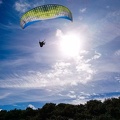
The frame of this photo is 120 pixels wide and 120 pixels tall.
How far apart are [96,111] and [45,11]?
21649 mm

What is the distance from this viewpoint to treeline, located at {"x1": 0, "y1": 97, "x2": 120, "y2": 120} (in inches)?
1657

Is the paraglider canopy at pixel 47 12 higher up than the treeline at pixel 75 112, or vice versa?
the paraglider canopy at pixel 47 12

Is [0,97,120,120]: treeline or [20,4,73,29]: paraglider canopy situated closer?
[20,4,73,29]: paraglider canopy

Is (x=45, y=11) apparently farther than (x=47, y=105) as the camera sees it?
No

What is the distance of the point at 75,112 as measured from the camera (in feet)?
154

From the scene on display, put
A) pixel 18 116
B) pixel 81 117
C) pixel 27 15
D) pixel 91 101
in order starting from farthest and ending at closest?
pixel 18 116 → pixel 91 101 → pixel 81 117 → pixel 27 15

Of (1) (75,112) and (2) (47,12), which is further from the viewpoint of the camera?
(1) (75,112)

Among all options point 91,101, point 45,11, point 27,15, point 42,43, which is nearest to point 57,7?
point 45,11

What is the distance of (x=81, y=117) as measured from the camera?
4294 centimetres

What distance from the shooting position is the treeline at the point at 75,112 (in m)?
42.1

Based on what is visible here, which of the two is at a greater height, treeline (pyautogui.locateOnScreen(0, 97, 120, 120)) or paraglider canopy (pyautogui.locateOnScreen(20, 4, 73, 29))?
paraglider canopy (pyautogui.locateOnScreen(20, 4, 73, 29))

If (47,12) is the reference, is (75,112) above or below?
below

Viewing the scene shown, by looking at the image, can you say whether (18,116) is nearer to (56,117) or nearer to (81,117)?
(56,117)

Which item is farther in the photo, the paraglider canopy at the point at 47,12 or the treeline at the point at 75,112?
the treeline at the point at 75,112
